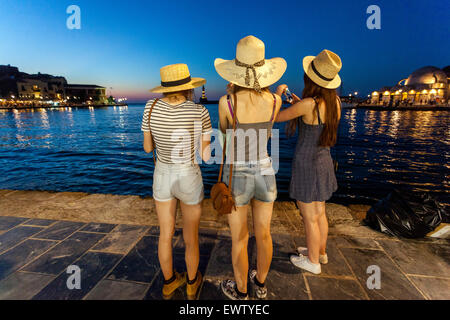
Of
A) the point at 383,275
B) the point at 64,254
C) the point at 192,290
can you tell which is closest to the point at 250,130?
the point at 192,290

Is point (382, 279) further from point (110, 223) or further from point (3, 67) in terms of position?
point (3, 67)

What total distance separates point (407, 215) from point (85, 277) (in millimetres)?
4108

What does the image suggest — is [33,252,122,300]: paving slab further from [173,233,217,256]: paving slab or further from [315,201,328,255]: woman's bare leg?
[315,201,328,255]: woman's bare leg

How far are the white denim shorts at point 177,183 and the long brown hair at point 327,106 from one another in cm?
132

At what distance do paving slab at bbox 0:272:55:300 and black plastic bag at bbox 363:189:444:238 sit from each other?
426 centimetres

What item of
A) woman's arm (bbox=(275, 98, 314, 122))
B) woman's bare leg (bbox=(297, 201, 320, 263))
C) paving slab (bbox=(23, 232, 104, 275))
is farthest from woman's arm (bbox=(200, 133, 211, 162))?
paving slab (bbox=(23, 232, 104, 275))

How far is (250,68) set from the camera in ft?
5.33

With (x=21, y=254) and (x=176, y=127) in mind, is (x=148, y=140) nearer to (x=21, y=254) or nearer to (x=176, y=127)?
(x=176, y=127)

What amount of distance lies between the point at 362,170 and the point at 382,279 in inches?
408

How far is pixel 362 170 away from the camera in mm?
10914

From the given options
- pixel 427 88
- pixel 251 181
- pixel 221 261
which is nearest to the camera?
pixel 251 181

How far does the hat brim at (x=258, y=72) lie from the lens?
62.9 inches

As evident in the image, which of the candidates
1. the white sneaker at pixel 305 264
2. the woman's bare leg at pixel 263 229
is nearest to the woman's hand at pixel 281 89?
the woman's bare leg at pixel 263 229

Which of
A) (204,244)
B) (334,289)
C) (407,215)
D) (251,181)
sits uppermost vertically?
(251,181)
